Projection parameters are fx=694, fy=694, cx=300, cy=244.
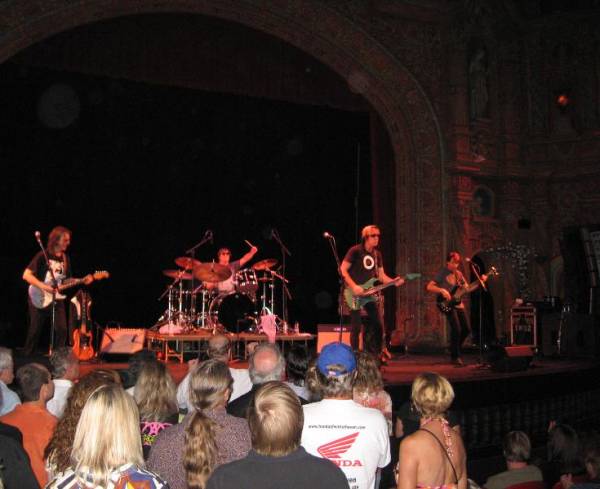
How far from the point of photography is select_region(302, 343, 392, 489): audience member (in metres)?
3.03

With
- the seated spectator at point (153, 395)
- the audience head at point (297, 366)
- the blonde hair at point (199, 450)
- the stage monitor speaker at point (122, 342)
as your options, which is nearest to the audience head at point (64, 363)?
the seated spectator at point (153, 395)

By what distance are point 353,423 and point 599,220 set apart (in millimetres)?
12172

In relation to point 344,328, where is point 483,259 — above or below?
above

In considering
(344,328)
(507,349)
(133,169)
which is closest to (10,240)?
(133,169)

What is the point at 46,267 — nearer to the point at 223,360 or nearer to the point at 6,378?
the point at 6,378

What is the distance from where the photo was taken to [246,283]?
11469 mm

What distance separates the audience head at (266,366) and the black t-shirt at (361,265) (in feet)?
16.1

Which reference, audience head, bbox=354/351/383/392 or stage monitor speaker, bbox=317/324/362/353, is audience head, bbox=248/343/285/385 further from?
stage monitor speaker, bbox=317/324/362/353

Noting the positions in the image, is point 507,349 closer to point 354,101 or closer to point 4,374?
point 4,374

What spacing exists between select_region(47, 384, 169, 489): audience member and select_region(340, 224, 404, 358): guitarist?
6.38 meters

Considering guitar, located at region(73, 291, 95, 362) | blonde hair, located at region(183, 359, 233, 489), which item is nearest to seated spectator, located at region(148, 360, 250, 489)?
blonde hair, located at region(183, 359, 233, 489)

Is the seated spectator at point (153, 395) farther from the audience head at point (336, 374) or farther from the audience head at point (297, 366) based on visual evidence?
the audience head at point (297, 366)

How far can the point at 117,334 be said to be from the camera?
33.2 ft

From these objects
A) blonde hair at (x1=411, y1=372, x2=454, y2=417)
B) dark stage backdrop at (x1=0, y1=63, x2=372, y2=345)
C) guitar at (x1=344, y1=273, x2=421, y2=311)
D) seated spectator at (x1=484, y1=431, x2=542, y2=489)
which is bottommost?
seated spectator at (x1=484, y1=431, x2=542, y2=489)
